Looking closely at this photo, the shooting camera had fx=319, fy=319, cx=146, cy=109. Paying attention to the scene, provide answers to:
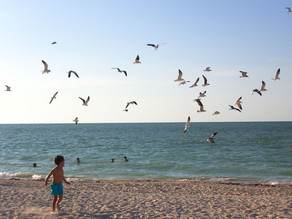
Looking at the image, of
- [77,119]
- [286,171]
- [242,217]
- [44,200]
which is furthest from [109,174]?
[242,217]

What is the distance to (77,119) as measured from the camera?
20.6m

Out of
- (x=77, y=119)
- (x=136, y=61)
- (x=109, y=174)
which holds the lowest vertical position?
(x=109, y=174)

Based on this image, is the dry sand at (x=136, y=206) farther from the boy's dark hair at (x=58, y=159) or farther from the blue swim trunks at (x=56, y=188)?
the boy's dark hair at (x=58, y=159)

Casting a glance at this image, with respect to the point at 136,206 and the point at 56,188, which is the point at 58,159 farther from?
the point at 136,206

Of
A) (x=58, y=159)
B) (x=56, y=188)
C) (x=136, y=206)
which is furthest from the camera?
(x=136, y=206)

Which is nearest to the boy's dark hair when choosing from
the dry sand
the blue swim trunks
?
the blue swim trunks

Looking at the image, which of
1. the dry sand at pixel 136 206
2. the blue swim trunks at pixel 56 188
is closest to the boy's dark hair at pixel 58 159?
the blue swim trunks at pixel 56 188

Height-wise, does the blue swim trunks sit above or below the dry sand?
above

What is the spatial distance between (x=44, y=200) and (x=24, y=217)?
2.69 metres

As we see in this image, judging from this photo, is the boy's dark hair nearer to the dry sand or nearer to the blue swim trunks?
the blue swim trunks

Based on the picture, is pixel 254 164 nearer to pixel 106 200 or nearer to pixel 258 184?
pixel 258 184

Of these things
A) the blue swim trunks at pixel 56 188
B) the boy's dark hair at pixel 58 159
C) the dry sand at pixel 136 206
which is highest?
the boy's dark hair at pixel 58 159

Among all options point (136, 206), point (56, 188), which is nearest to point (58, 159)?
point (56, 188)

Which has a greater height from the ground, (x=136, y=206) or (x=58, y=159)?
(x=58, y=159)
